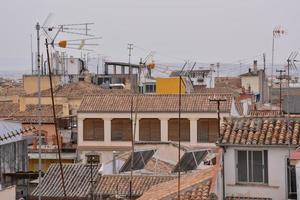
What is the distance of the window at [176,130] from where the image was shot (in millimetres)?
26734

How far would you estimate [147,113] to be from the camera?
1070 inches

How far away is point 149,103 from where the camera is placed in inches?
1086

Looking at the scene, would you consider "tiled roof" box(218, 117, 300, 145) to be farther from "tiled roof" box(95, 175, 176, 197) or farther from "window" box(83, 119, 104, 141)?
"window" box(83, 119, 104, 141)

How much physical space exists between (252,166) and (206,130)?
16.8m

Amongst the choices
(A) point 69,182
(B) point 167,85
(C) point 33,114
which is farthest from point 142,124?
(A) point 69,182

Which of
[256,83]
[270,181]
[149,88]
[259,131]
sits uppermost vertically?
[256,83]

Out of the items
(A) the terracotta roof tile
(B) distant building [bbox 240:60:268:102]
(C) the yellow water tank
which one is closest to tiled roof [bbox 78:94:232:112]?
(C) the yellow water tank

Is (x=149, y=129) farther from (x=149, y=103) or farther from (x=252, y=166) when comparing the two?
(x=252, y=166)

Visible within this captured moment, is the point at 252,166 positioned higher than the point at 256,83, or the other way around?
the point at 256,83

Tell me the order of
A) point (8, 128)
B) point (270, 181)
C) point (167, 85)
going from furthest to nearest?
point (167, 85), point (8, 128), point (270, 181)

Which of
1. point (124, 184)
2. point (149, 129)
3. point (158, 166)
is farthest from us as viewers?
point (149, 129)

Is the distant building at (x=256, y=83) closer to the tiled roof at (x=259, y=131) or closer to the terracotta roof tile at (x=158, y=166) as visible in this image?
the terracotta roof tile at (x=158, y=166)

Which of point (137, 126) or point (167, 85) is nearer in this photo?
point (137, 126)

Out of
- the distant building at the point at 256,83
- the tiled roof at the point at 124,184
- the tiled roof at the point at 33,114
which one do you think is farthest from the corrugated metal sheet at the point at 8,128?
the distant building at the point at 256,83
